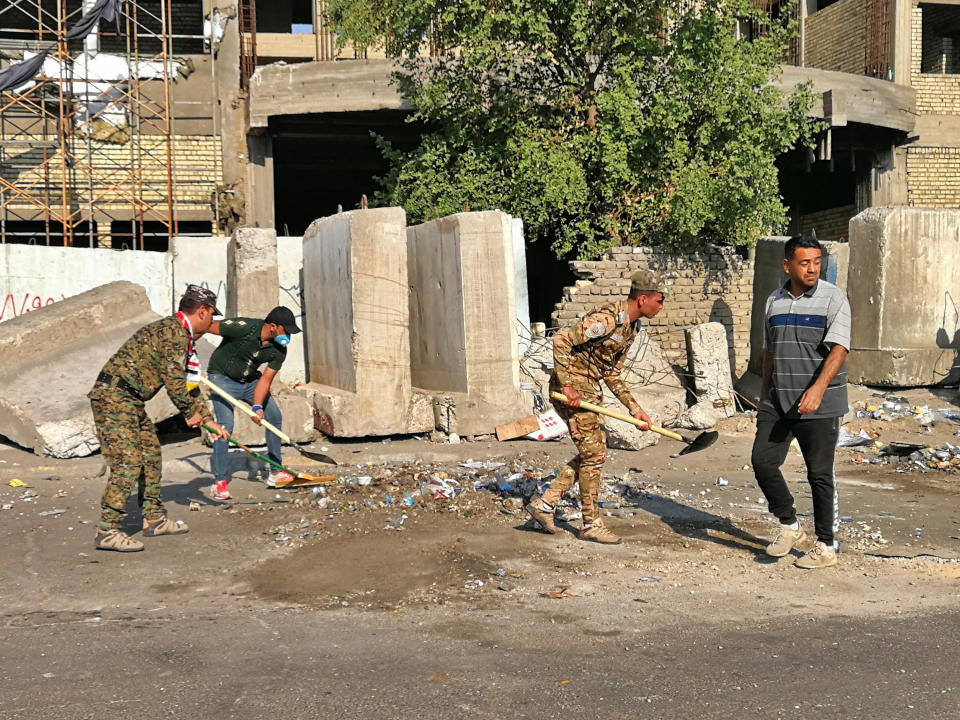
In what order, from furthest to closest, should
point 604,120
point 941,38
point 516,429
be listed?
point 941,38 → point 604,120 → point 516,429

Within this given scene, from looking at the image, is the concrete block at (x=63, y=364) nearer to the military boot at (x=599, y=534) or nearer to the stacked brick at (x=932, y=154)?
the military boot at (x=599, y=534)

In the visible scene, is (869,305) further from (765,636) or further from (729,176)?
(765,636)

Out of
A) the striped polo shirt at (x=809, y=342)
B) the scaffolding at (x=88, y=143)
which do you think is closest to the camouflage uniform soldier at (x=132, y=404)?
the striped polo shirt at (x=809, y=342)

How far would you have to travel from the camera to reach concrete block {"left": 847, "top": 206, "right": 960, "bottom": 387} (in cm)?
1135

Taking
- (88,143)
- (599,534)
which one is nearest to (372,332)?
(599,534)

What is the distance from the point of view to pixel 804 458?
16.4 ft

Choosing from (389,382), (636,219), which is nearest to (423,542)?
(389,382)

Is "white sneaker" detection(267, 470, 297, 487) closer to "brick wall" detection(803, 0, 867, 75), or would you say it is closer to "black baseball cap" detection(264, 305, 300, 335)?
"black baseball cap" detection(264, 305, 300, 335)

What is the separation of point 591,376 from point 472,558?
4.15ft

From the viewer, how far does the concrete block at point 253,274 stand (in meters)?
10.3

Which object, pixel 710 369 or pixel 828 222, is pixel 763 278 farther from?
pixel 828 222

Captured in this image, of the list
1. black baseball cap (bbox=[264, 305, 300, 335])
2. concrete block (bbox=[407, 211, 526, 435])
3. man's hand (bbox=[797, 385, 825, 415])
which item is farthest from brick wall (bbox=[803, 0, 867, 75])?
man's hand (bbox=[797, 385, 825, 415])

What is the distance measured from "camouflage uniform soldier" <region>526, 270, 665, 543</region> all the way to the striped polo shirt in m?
0.80

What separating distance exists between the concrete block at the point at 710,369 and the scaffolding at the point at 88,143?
11.1 metres
